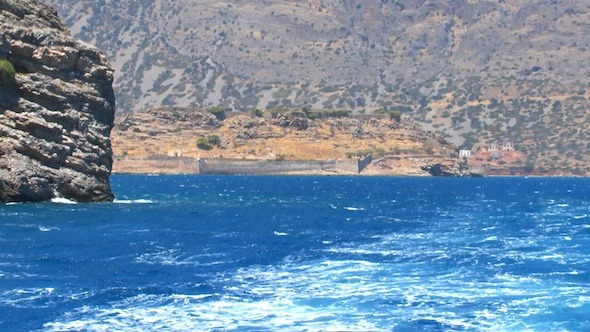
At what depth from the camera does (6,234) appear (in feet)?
171

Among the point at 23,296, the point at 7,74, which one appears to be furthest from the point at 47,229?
the point at 23,296

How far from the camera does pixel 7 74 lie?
69000 millimetres

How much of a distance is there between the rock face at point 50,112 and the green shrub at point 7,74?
0.49 feet

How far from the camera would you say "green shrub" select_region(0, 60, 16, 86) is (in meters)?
68.9

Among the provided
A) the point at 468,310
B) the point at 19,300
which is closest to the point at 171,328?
the point at 19,300

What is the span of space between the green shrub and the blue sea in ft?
27.2

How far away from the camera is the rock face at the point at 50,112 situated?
227 feet

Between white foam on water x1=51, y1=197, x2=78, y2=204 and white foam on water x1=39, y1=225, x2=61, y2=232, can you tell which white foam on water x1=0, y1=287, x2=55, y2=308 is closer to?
white foam on water x1=39, y1=225, x2=61, y2=232

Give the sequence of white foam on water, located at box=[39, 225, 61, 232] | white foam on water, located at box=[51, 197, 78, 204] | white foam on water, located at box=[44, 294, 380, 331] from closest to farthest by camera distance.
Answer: white foam on water, located at box=[44, 294, 380, 331], white foam on water, located at box=[39, 225, 61, 232], white foam on water, located at box=[51, 197, 78, 204]

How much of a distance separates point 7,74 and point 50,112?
392 cm

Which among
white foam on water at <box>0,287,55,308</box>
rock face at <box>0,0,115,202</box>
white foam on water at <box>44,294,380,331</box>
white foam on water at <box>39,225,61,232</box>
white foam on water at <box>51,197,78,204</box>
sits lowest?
white foam on water at <box>44,294,380,331</box>

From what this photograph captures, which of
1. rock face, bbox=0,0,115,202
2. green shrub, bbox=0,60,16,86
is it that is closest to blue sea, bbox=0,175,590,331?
rock face, bbox=0,0,115,202

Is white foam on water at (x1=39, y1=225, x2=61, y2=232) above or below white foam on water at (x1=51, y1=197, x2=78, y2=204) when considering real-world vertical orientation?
below

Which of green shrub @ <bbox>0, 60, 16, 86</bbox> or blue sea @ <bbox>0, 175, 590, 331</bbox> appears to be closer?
blue sea @ <bbox>0, 175, 590, 331</bbox>
